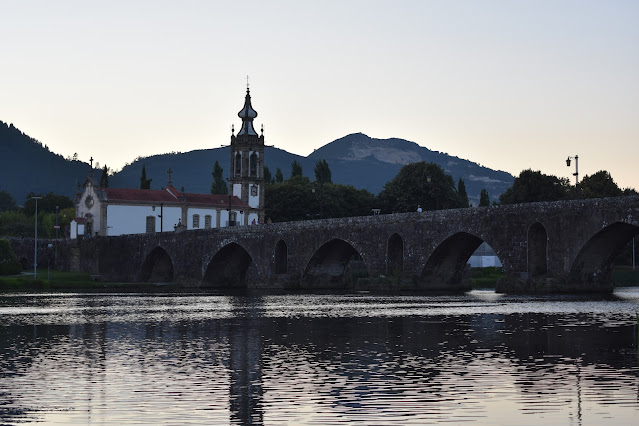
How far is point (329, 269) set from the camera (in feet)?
304

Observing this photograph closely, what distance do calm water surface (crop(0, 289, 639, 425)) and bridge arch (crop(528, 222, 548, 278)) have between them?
20632 mm

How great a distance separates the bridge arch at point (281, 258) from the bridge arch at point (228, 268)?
8909mm

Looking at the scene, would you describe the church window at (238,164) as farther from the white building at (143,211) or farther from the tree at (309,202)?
the tree at (309,202)

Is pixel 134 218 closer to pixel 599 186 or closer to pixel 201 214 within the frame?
pixel 201 214

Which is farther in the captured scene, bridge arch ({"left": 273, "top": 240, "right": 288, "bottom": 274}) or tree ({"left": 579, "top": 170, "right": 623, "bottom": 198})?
tree ({"left": 579, "top": 170, "right": 623, "bottom": 198})

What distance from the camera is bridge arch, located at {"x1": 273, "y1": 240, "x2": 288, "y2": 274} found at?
9456 cm

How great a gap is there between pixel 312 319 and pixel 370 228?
37211mm

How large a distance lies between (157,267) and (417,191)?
42575 millimetres

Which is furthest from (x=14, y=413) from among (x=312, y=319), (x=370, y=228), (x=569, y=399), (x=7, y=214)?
(x=7, y=214)

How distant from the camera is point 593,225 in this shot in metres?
64.9

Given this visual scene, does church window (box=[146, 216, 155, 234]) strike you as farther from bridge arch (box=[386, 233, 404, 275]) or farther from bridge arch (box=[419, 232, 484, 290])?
bridge arch (box=[419, 232, 484, 290])

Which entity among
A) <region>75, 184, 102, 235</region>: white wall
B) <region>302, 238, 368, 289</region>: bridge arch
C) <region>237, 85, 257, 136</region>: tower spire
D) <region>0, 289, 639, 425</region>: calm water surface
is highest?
<region>237, 85, 257, 136</region>: tower spire

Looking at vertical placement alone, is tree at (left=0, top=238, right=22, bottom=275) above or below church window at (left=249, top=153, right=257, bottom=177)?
below

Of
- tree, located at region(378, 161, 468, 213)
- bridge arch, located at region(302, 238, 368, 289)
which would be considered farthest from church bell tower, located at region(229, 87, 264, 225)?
bridge arch, located at region(302, 238, 368, 289)
